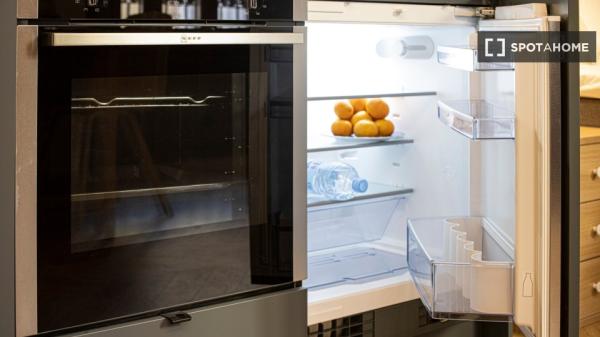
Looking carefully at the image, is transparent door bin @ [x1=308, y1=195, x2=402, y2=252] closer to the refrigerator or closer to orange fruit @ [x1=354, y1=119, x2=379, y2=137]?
the refrigerator

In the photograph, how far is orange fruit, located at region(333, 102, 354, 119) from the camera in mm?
2561

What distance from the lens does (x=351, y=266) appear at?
7.83 feet

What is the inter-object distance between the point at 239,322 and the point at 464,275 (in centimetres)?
56

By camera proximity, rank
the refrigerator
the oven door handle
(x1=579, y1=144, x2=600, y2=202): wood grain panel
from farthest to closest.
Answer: (x1=579, y1=144, x2=600, y2=202): wood grain panel < the refrigerator < the oven door handle

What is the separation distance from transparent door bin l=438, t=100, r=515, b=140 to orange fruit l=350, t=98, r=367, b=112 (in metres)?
0.45

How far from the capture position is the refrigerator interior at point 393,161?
2.15 m

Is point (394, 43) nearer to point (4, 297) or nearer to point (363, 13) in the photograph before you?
point (363, 13)

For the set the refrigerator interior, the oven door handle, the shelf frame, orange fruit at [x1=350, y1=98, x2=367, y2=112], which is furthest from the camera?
orange fruit at [x1=350, y1=98, x2=367, y2=112]

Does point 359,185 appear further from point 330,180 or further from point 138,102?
point 138,102

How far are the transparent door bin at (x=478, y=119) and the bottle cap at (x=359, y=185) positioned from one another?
0.48 metres

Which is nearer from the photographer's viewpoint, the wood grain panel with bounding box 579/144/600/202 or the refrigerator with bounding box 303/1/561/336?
the refrigerator with bounding box 303/1/561/336

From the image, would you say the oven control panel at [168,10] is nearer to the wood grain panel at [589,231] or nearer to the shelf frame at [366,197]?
the shelf frame at [366,197]

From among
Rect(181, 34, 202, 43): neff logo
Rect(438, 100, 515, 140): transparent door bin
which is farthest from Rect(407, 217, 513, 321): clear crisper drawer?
Rect(181, 34, 202, 43): neff logo

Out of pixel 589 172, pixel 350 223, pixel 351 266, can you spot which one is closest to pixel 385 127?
pixel 350 223
